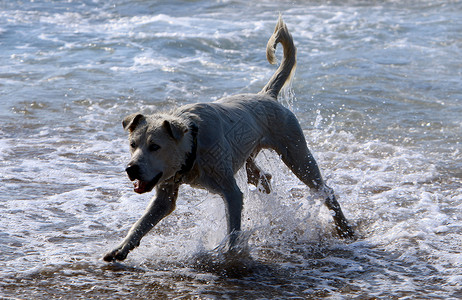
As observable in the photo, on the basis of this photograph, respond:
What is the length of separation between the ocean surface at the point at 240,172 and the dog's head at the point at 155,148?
2.67ft

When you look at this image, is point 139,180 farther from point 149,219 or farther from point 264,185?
point 264,185

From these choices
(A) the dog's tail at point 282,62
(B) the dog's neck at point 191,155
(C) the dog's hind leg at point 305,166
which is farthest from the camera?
(A) the dog's tail at point 282,62

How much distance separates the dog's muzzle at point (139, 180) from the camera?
16.0ft

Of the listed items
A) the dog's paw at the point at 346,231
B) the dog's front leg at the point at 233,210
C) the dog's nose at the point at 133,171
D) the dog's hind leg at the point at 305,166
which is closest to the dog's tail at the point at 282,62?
the dog's hind leg at the point at 305,166

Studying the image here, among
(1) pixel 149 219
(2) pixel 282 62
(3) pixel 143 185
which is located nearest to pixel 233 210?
(1) pixel 149 219

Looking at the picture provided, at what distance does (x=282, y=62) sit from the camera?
270 inches

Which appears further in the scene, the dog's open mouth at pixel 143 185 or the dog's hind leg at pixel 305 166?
the dog's hind leg at pixel 305 166

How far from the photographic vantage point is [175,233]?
253 inches

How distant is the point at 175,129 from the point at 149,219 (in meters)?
0.92

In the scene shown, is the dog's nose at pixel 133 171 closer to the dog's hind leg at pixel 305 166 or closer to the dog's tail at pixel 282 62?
the dog's hind leg at pixel 305 166

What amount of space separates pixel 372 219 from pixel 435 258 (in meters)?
1.09

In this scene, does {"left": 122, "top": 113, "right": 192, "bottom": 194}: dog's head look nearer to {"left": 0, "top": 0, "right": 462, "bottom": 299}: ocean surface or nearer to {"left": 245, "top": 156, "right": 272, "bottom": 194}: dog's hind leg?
{"left": 0, "top": 0, "right": 462, "bottom": 299}: ocean surface

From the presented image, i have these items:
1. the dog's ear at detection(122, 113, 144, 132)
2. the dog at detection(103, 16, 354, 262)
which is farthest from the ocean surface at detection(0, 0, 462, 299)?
the dog's ear at detection(122, 113, 144, 132)

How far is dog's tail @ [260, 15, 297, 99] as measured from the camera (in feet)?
22.1
